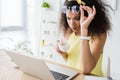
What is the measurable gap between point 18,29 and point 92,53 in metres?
1.89

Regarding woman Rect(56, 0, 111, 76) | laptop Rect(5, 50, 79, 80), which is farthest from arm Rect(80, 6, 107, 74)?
laptop Rect(5, 50, 79, 80)

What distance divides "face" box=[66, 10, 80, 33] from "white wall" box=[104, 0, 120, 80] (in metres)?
0.28

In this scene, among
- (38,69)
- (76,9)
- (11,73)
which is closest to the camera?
(38,69)

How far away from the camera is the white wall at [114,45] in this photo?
67.3 inches

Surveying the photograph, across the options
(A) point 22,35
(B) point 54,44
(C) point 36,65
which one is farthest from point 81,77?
(A) point 22,35

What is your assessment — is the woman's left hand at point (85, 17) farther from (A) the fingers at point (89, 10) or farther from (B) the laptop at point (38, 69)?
(B) the laptop at point (38, 69)

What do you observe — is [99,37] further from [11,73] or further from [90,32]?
[11,73]

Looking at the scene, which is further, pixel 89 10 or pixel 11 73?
pixel 89 10

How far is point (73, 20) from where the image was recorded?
183 centimetres

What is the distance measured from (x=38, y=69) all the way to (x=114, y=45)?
0.79m

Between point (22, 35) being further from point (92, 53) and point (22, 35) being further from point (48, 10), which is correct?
point (92, 53)

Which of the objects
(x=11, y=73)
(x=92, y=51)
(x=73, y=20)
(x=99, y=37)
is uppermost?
(x=73, y=20)

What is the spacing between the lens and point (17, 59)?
4.35 feet

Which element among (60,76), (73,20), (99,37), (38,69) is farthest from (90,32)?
(38,69)
